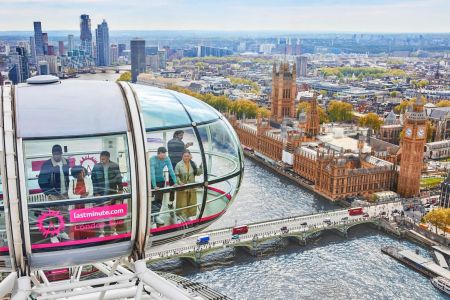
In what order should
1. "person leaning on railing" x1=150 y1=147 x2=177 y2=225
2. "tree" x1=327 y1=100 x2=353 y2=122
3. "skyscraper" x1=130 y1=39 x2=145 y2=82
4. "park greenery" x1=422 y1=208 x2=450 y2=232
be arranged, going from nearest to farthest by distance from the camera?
"person leaning on railing" x1=150 y1=147 x2=177 y2=225 → "park greenery" x1=422 y1=208 x2=450 y2=232 → "tree" x1=327 y1=100 x2=353 y2=122 → "skyscraper" x1=130 y1=39 x2=145 y2=82

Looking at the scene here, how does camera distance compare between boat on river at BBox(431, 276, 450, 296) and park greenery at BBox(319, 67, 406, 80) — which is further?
park greenery at BBox(319, 67, 406, 80)

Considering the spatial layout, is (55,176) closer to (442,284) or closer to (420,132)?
(442,284)

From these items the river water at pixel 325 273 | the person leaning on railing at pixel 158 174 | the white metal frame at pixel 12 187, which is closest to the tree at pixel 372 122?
the river water at pixel 325 273

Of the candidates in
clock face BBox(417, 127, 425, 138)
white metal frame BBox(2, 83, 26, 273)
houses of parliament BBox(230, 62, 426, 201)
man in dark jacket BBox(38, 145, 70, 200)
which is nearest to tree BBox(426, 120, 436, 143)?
houses of parliament BBox(230, 62, 426, 201)

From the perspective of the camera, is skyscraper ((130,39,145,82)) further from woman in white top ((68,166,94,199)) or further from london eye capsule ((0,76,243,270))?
woman in white top ((68,166,94,199))

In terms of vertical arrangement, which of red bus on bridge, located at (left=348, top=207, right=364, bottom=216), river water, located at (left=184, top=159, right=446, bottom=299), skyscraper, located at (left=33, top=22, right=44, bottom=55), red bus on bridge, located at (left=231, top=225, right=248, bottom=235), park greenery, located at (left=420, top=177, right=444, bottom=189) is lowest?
river water, located at (left=184, top=159, right=446, bottom=299)

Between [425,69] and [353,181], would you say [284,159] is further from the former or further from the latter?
[425,69]

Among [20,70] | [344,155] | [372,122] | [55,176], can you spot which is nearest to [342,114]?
[372,122]
